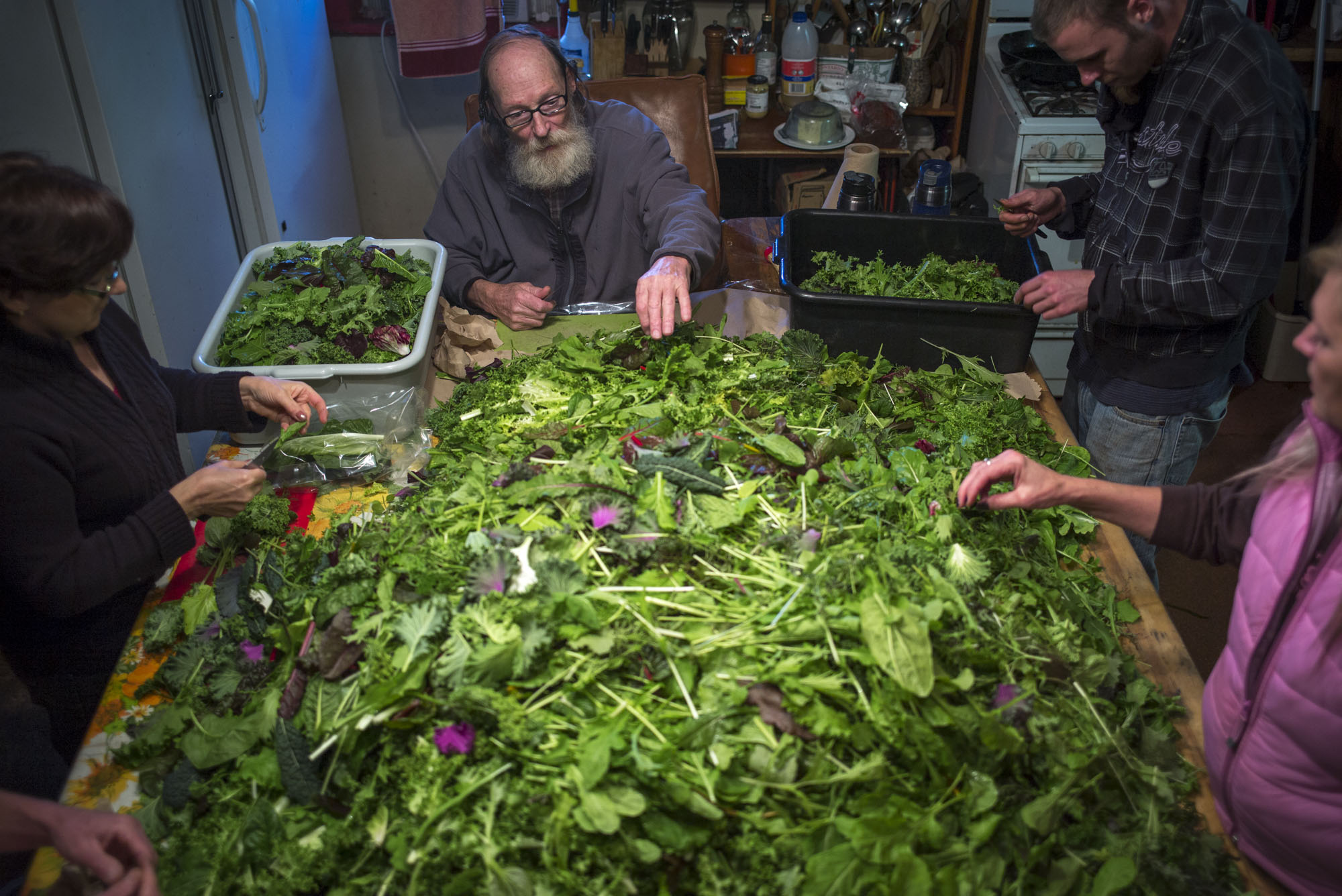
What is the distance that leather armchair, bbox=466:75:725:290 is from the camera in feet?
11.9

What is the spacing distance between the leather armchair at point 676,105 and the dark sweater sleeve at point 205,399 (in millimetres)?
1969

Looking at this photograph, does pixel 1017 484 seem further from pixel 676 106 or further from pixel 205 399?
pixel 676 106

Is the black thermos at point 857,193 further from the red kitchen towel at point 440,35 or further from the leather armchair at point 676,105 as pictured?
the red kitchen towel at point 440,35

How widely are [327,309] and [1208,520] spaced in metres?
2.10

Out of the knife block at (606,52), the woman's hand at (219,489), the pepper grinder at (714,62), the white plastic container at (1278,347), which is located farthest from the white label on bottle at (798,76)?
the woman's hand at (219,489)

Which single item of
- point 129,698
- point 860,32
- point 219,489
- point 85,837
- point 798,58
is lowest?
point 129,698

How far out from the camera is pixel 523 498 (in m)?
1.62

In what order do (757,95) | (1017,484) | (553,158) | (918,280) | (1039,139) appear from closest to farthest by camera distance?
(1017,484) < (918,280) < (553,158) < (1039,139) < (757,95)

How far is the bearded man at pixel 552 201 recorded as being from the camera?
2648 millimetres

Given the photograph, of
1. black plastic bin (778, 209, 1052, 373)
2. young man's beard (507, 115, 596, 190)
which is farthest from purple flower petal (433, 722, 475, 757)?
young man's beard (507, 115, 596, 190)

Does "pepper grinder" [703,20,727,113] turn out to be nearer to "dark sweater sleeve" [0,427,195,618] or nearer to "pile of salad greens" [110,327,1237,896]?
"pile of salad greens" [110,327,1237,896]

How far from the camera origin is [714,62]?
14.9 ft

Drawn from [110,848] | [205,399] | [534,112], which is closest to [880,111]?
[534,112]

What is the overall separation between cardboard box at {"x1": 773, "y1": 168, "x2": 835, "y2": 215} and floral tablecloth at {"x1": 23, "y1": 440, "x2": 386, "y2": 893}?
10.1 ft
